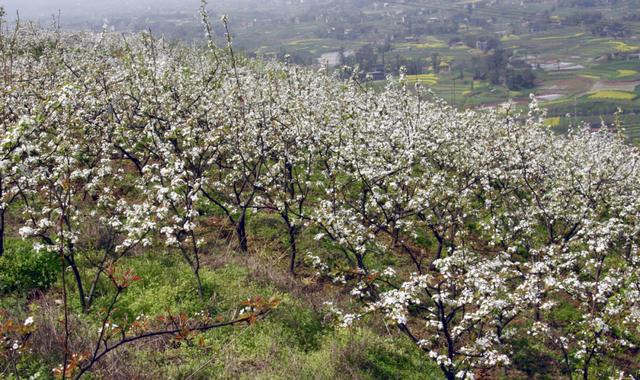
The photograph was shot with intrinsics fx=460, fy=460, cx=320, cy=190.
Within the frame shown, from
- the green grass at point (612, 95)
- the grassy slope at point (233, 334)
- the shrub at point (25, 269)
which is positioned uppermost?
the shrub at point (25, 269)

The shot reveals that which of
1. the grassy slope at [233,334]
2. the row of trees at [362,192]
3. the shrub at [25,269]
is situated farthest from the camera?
the row of trees at [362,192]

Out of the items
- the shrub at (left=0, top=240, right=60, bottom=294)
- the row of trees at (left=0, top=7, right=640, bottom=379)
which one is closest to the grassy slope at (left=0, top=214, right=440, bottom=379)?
the shrub at (left=0, top=240, right=60, bottom=294)

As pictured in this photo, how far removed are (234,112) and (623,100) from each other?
78672 mm

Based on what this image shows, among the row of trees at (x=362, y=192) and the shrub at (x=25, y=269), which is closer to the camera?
the shrub at (x=25, y=269)

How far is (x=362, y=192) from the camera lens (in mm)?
16000

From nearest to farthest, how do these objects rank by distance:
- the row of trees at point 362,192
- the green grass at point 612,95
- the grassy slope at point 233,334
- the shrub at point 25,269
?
the grassy slope at point 233,334 → the shrub at point 25,269 → the row of trees at point 362,192 → the green grass at point 612,95

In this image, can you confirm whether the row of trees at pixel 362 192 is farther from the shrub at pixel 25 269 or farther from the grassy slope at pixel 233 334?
the grassy slope at pixel 233 334

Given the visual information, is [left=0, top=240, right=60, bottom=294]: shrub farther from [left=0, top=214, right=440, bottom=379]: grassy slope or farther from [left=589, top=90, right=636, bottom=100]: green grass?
[left=589, top=90, right=636, bottom=100]: green grass

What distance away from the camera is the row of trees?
35.3ft

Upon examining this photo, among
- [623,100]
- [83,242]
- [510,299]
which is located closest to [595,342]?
[510,299]

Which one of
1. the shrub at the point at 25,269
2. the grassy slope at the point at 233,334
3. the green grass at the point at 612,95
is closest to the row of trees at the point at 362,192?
the shrub at the point at 25,269

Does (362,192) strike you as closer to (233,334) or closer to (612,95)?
(233,334)

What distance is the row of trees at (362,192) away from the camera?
1075cm

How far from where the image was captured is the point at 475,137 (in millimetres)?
19312
